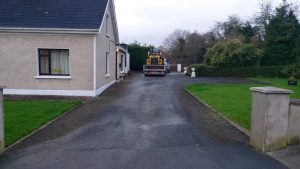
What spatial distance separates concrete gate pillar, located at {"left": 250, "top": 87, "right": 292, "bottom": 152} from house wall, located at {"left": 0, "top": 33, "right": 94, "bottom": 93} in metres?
11.7

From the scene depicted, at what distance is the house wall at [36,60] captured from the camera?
1753cm

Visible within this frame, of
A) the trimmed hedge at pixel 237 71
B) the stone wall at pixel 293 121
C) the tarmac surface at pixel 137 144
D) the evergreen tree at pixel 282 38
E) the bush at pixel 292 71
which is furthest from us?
the evergreen tree at pixel 282 38

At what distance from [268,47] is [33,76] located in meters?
32.4

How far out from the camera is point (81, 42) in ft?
57.5

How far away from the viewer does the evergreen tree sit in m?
41.1

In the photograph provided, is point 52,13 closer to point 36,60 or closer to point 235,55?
point 36,60

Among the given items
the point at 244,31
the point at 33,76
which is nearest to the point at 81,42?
the point at 33,76

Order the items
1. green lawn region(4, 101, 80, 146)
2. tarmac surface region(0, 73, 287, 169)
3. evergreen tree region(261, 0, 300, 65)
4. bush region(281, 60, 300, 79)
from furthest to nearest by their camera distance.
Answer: evergreen tree region(261, 0, 300, 65) < bush region(281, 60, 300, 79) < green lawn region(4, 101, 80, 146) < tarmac surface region(0, 73, 287, 169)

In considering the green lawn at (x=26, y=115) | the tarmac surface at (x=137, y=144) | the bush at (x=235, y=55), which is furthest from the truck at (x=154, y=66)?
the tarmac surface at (x=137, y=144)

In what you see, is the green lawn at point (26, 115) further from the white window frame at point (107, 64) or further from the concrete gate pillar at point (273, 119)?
the white window frame at point (107, 64)

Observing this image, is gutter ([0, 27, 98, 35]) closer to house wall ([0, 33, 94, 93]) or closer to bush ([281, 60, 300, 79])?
house wall ([0, 33, 94, 93])

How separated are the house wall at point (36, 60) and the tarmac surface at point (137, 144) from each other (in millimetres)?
5315

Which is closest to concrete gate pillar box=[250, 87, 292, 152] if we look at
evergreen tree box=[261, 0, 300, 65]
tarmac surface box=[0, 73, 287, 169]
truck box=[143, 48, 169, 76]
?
tarmac surface box=[0, 73, 287, 169]

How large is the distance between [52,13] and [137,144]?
499 inches
